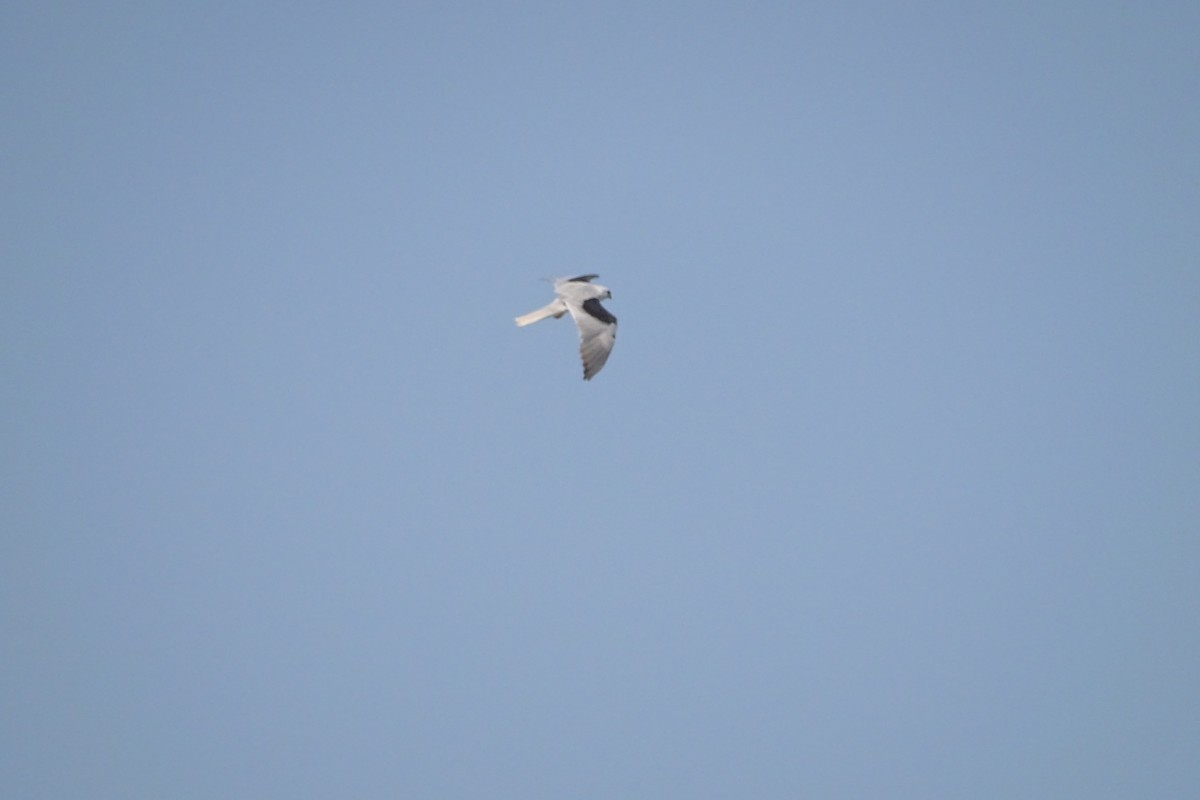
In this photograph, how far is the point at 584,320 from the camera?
3953cm

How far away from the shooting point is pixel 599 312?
40.0 metres

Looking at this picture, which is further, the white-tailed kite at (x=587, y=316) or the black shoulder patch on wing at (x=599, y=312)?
the black shoulder patch on wing at (x=599, y=312)

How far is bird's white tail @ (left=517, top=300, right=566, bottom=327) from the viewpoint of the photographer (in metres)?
40.4

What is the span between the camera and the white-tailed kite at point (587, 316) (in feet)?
126

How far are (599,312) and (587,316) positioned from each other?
0.42m

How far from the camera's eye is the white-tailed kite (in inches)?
1511

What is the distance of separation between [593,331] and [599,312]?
88 centimetres

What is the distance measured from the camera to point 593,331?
39250 mm

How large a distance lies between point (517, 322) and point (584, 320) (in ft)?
5.68

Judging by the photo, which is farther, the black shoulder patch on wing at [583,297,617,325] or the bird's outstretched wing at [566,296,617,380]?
the black shoulder patch on wing at [583,297,617,325]

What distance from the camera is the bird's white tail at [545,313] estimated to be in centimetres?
4038

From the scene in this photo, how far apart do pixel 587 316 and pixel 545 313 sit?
53.4 inches

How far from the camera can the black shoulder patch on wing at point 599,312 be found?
1570 inches

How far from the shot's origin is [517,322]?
40406mm
